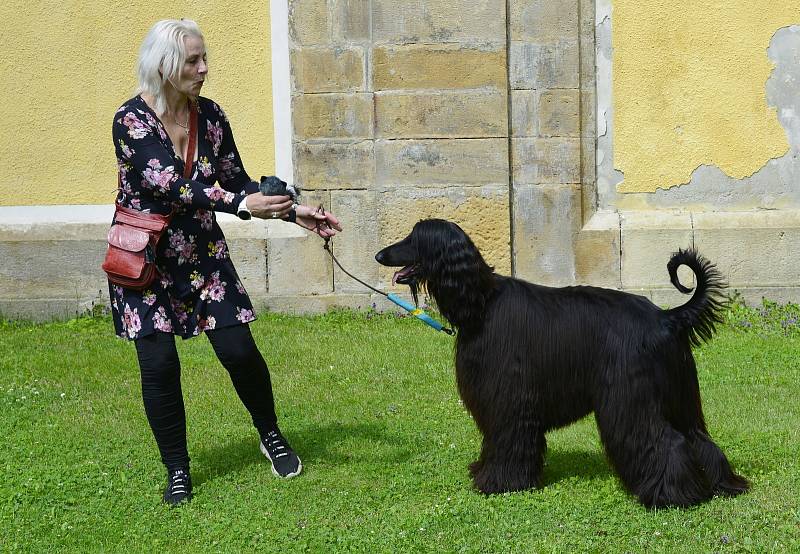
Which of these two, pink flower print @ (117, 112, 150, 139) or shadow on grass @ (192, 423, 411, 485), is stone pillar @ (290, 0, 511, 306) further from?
pink flower print @ (117, 112, 150, 139)

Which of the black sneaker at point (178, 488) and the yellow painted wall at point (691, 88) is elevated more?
the yellow painted wall at point (691, 88)

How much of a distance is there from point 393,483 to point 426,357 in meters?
2.39

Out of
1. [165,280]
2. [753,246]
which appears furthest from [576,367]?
[753,246]

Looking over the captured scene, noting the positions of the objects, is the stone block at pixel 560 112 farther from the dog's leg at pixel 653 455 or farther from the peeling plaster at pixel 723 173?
the dog's leg at pixel 653 455

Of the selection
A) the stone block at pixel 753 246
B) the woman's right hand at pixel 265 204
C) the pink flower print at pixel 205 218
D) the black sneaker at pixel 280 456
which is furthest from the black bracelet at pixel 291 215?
the stone block at pixel 753 246

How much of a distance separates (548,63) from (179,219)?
181 inches

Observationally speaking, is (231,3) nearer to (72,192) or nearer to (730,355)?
(72,192)

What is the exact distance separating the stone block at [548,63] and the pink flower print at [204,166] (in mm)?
4255

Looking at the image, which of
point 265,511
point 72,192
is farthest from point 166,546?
point 72,192

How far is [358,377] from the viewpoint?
668cm

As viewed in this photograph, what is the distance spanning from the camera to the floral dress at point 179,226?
14.0 ft

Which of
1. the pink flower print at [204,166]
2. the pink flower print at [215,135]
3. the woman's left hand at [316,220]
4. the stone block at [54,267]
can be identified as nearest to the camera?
the woman's left hand at [316,220]

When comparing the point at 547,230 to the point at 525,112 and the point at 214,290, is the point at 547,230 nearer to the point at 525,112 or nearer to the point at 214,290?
the point at 525,112

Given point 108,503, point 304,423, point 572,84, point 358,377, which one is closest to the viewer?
point 108,503
